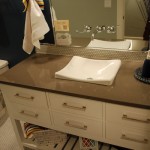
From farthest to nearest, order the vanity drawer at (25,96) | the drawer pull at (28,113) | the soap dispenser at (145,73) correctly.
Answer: the drawer pull at (28,113) < the vanity drawer at (25,96) < the soap dispenser at (145,73)

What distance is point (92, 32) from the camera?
61.2 inches

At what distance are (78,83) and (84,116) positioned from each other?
213 millimetres

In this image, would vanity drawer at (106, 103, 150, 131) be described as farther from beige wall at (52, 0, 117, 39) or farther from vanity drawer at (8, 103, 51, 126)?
beige wall at (52, 0, 117, 39)

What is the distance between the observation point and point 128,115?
1.08 m

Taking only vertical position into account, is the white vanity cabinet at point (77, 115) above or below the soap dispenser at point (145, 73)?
below

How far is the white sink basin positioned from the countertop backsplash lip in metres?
0.10

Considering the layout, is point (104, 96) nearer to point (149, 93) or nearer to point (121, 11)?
point (149, 93)

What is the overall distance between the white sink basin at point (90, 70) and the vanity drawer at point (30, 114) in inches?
11.9

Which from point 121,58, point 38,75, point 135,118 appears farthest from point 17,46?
point 135,118

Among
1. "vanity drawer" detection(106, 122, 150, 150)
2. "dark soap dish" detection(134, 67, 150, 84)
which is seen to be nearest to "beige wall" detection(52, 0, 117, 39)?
"dark soap dish" detection(134, 67, 150, 84)

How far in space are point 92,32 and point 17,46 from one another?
836 millimetres

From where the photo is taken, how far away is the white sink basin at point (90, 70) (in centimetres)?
121

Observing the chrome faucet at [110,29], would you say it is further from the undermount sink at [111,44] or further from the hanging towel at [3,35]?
the hanging towel at [3,35]

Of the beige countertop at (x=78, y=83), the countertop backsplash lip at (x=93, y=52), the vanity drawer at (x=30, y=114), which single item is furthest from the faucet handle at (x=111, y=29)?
the vanity drawer at (x=30, y=114)
